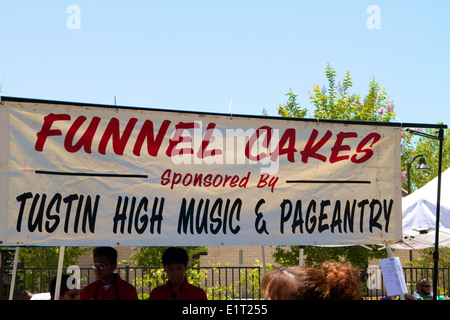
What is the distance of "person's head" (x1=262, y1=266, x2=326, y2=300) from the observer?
262 centimetres

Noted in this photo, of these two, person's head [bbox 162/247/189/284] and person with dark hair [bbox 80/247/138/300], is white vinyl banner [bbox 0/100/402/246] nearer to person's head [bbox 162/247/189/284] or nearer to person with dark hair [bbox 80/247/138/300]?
person's head [bbox 162/247/189/284]

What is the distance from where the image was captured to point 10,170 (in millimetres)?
5320

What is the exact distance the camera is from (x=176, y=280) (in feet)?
19.8

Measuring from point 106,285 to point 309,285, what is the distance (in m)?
3.88

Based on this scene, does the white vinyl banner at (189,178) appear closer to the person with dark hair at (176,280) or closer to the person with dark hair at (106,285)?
the person with dark hair at (176,280)

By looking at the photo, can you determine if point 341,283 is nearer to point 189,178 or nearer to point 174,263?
point 189,178

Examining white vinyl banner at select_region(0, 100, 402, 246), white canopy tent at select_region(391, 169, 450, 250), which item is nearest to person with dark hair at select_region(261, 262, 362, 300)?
white vinyl banner at select_region(0, 100, 402, 246)

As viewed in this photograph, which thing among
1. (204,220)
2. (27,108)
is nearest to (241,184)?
(204,220)

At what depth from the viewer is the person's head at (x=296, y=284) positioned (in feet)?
8.60

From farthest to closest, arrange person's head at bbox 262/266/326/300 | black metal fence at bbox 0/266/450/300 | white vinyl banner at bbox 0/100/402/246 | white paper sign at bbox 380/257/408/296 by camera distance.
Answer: black metal fence at bbox 0/266/450/300 → white paper sign at bbox 380/257/408/296 → white vinyl banner at bbox 0/100/402/246 → person's head at bbox 262/266/326/300

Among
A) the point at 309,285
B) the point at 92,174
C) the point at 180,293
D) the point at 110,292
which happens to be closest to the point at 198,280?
the point at 180,293

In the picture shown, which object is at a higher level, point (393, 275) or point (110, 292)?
point (393, 275)

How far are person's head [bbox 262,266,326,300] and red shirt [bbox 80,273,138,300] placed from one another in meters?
3.49
